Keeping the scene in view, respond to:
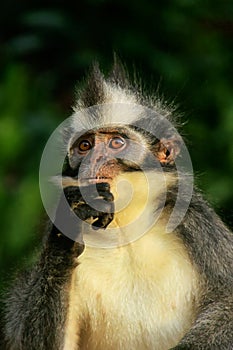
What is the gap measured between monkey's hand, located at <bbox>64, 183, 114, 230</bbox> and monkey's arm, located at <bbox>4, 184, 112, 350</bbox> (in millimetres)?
12

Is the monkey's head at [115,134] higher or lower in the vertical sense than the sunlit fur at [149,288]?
higher

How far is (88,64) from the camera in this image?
6.93 m

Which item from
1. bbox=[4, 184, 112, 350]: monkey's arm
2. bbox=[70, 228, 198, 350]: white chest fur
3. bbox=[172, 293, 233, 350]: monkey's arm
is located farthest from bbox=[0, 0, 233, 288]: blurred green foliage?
bbox=[172, 293, 233, 350]: monkey's arm

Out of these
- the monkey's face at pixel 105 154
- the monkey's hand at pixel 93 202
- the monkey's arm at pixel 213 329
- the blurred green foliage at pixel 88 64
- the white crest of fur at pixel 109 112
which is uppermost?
the blurred green foliage at pixel 88 64

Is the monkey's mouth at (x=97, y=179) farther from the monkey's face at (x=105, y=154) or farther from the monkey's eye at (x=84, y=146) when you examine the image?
the monkey's eye at (x=84, y=146)

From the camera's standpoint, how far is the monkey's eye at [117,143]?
4.07m

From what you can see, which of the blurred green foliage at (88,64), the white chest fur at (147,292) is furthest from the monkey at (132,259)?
the blurred green foliage at (88,64)

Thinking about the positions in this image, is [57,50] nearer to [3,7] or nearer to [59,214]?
[3,7]

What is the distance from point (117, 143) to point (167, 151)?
0.19 meters

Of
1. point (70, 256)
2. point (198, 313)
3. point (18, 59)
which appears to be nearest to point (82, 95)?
point (70, 256)

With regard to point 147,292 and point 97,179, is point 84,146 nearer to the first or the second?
point 97,179

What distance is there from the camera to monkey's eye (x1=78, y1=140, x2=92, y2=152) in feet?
13.4

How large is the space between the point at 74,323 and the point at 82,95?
838 mm

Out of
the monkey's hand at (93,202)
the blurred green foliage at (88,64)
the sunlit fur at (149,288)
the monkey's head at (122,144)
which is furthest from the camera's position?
the blurred green foliage at (88,64)
